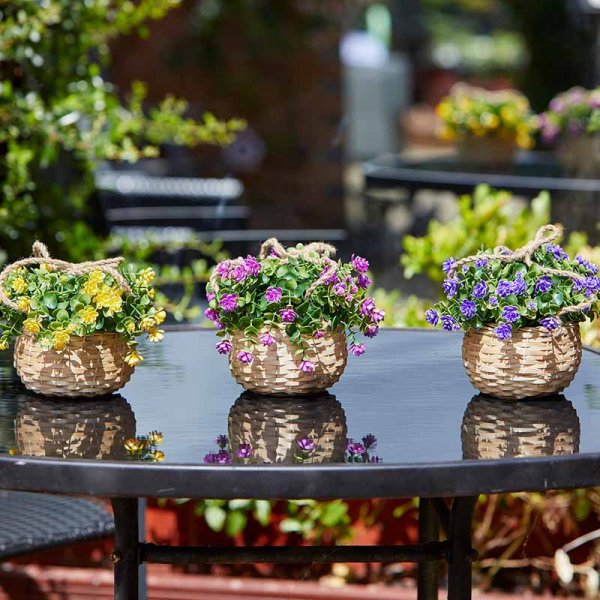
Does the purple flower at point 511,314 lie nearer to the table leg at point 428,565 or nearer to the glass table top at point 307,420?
the glass table top at point 307,420

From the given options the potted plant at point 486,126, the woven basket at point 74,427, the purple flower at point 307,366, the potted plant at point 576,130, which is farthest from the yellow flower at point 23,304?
the potted plant at point 486,126

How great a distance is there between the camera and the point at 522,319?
184cm

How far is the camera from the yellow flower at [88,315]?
5.95 ft

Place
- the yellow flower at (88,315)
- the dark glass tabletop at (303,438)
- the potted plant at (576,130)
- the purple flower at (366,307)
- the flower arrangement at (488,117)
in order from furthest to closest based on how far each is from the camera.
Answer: the flower arrangement at (488,117)
the potted plant at (576,130)
the purple flower at (366,307)
the yellow flower at (88,315)
the dark glass tabletop at (303,438)

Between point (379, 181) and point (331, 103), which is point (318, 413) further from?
point (331, 103)

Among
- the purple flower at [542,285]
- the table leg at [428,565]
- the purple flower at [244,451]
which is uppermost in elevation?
the purple flower at [542,285]

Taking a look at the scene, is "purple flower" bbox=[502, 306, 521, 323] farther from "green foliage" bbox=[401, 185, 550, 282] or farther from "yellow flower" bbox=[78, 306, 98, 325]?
"green foliage" bbox=[401, 185, 550, 282]

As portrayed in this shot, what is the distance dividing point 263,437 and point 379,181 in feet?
10.6

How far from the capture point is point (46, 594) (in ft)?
10.4

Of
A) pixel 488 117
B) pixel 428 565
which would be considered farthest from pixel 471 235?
pixel 488 117

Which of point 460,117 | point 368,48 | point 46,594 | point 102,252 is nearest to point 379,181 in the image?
point 460,117

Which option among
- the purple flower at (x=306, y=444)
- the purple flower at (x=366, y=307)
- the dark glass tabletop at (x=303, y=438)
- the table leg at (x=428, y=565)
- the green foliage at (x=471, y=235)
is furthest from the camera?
the green foliage at (x=471, y=235)

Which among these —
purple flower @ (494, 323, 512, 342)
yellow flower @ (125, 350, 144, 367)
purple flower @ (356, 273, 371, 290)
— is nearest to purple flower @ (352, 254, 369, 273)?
purple flower @ (356, 273, 371, 290)

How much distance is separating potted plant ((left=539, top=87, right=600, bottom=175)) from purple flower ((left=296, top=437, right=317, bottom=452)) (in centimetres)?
318
